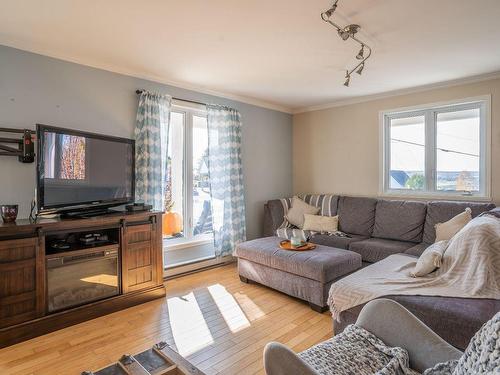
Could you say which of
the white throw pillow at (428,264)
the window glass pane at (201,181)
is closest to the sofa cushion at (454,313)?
the white throw pillow at (428,264)

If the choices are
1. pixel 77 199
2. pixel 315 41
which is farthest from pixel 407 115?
pixel 77 199

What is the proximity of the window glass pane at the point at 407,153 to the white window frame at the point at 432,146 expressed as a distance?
54 mm

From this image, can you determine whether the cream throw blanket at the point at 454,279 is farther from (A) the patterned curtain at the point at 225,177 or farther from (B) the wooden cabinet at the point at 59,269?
(A) the patterned curtain at the point at 225,177

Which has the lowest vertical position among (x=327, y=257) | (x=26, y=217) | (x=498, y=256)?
(x=327, y=257)

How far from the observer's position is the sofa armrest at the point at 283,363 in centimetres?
101

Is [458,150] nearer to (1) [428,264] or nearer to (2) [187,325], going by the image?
(1) [428,264]

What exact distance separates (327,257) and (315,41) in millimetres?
2017

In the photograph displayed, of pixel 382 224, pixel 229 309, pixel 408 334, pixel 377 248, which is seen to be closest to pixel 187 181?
pixel 229 309

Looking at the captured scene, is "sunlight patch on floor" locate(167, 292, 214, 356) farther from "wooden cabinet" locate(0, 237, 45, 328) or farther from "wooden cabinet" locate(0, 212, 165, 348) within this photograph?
"wooden cabinet" locate(0, 237, 45, 328)

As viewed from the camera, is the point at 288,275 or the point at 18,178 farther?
the point at 288,275

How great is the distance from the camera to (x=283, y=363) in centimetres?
103

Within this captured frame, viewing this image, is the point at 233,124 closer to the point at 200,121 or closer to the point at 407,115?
the point at 200,121

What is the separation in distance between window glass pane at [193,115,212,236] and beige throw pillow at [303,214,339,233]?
4.58 feet

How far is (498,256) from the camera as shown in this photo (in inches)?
78.3
